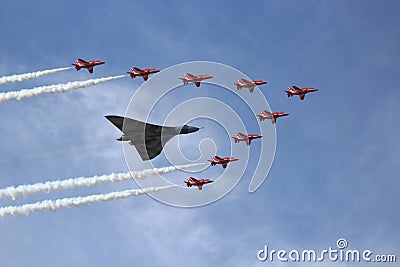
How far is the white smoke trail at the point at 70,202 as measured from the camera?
114562mm

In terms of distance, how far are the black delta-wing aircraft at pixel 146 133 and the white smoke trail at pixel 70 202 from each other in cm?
1623

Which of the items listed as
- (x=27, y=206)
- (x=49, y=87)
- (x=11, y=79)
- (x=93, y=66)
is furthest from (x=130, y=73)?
(x=27, y=206)

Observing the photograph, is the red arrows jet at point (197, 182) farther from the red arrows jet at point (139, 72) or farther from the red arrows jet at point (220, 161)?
the red arrows jet at point (139, 72)

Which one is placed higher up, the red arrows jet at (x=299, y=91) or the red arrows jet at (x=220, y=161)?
the red arrows jet at (x=299, y=91)

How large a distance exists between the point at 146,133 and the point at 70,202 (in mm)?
28459

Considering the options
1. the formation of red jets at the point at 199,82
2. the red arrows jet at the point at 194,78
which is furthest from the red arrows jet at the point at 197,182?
the red arrows jet at the point at 194,78

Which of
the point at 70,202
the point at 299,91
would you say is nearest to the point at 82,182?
the point at 70,202

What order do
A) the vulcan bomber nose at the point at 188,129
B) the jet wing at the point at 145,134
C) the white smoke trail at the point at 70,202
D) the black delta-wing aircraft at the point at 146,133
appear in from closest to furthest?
the white smoke trail at the point at 70,202 → the vulcan bomber nose at the point at 188,129 → the black delta-wing aircraft at the point at 146,133 → the jet wing at the point at 145,134

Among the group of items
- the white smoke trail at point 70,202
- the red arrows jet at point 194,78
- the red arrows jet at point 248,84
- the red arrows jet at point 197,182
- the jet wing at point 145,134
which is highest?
the red arrows jet at point 248,84

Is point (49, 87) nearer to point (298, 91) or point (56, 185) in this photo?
point (56, 185)

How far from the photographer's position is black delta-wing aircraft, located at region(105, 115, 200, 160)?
135 meters

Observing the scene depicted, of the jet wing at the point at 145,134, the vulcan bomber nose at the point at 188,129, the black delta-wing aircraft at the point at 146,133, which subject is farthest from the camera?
the jet wing at the point at 145,134

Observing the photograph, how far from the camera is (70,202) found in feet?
388

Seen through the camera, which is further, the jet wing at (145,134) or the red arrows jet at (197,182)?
the jet wing at (145,134)
